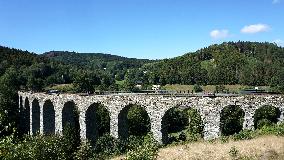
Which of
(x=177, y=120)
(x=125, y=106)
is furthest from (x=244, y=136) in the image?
(x=177, y=120)

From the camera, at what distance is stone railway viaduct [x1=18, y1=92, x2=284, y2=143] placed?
41.4 metres

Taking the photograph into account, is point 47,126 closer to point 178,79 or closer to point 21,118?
point 21,118

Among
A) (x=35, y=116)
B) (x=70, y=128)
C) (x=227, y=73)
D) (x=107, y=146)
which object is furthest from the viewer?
(x=227, y=73)

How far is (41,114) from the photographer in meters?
67.4

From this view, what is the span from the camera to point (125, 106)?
50906 mm

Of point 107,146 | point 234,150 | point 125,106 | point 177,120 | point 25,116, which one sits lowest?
point 107,146

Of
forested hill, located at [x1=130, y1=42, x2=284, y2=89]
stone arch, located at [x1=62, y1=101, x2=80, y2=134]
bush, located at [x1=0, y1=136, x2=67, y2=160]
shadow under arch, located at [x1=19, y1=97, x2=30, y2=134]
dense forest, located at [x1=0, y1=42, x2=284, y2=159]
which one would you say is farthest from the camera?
forested hill, located at [x1=130, y1=42, x2=284, y2=89]

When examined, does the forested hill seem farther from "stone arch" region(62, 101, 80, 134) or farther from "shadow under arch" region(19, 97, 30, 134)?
"stone arch" region(62, 101, 80, 134)

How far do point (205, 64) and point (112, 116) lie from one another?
15095 centimetres

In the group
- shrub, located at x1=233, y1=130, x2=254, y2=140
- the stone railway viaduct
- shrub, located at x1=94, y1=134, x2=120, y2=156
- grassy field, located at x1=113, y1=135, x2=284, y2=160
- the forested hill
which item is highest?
the forested hill

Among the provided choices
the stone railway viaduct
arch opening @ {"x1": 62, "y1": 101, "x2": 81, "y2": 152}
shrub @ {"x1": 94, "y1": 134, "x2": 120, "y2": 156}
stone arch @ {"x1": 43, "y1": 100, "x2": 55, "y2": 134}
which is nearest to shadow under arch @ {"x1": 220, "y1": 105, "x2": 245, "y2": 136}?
the stone railway viaduct

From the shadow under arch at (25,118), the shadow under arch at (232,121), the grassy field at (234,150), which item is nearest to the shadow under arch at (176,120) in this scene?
the shadow under arch at (232,121)

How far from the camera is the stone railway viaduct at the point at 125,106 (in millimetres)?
41438

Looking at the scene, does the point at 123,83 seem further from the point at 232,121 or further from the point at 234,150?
the point at 234,150
